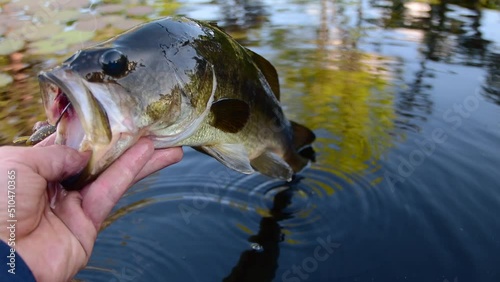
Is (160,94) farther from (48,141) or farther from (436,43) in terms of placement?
(436,43)

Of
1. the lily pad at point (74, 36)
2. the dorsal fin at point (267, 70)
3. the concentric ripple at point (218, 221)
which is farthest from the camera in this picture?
the lily pad at point (74, 36)

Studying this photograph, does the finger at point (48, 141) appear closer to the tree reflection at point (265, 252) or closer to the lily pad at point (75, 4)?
the tree reflection at point (265, 252)

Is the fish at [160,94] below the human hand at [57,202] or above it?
above

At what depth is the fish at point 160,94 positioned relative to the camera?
146 centimetres

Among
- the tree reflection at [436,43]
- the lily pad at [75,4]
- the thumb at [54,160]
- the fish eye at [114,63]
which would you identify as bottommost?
the tree reflection at [436,43]

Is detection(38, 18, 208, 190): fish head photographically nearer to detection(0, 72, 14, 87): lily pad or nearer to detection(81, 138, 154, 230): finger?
detection(81, 138, 154, 230): finger

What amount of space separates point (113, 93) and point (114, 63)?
10 centimetres

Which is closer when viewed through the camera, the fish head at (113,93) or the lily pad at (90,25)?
the fish head at (113,93)

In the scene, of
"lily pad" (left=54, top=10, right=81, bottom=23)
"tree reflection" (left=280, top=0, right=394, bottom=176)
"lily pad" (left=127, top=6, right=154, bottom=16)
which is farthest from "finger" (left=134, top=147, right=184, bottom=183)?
"lily pad" (left=127, top=6, right=154, bottom=16)

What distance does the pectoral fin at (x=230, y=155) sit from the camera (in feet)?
6.74

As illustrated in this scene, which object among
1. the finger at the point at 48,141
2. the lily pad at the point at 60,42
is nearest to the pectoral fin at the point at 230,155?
the finger at the point at 48,141

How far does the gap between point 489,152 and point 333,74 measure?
1.87m

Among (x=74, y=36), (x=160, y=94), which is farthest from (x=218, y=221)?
(x=74, y=36)

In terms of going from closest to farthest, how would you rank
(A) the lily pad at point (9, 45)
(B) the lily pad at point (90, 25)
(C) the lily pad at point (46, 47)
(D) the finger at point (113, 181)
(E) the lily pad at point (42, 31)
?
(D) the finger at point (113, 181) < (C) the lily pad at point (46, 47) < (A) the lily pad at point (9, 45) < (E) the lily pad at point (42, 31) < (B) the lily pad at point (90, 25)
